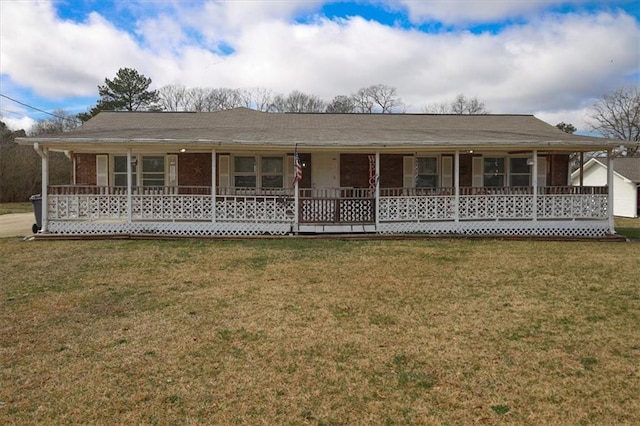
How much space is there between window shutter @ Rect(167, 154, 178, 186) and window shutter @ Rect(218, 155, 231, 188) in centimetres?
148

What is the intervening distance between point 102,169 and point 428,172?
10.9 metres

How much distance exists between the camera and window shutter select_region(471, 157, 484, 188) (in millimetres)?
15156

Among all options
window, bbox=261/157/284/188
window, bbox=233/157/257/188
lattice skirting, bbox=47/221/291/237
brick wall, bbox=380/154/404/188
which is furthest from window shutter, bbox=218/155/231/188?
brick wall, bbox=380/154/404/188

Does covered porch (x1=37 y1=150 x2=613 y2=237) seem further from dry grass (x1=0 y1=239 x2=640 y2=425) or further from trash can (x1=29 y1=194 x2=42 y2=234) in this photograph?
dry grass (x1=0 y1=239 x2=640 y2=425)

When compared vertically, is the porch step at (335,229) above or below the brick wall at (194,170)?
below

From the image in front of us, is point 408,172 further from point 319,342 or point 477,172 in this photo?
point 319,342

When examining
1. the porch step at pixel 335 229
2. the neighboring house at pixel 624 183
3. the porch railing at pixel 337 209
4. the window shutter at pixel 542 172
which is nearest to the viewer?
the porch step at pixel 335 229

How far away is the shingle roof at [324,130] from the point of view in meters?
12.0

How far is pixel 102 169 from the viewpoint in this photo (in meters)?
14.6

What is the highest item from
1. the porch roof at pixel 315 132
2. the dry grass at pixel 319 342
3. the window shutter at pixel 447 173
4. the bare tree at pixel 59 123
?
the bare tree at pixel 59 123

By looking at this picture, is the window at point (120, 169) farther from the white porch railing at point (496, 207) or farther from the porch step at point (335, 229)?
the white porch railing at point (496, 207)

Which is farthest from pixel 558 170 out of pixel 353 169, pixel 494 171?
pixel 353 169

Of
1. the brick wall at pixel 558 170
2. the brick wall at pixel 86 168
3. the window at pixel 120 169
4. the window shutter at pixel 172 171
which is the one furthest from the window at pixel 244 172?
the brick wall at pixel 558 170

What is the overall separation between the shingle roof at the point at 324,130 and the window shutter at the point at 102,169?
3.07ft
